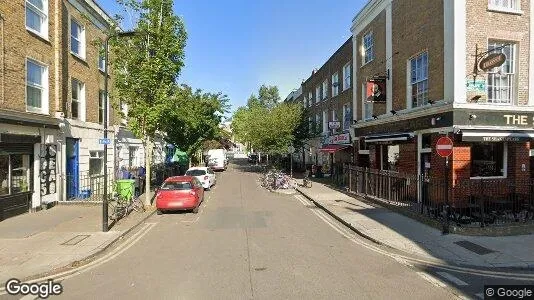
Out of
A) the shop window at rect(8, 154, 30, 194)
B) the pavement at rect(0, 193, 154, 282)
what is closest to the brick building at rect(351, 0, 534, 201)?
the pavement at rect(0, 193, 154, 282)

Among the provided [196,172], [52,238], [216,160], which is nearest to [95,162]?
[196,172]

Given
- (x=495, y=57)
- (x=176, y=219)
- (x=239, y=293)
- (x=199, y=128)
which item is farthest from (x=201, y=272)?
(x=199, y=128)

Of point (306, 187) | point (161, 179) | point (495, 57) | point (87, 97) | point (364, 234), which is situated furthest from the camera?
point (161, 179)

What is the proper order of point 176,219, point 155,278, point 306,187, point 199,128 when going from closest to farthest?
point 155,278 < point 176,219 < point 306,187 < point 199,128

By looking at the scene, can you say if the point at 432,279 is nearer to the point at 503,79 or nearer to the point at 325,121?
the point at 503,79

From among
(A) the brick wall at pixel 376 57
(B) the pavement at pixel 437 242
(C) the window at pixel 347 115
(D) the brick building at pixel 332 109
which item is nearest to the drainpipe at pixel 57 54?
(B) the pavement at pixel 437 242

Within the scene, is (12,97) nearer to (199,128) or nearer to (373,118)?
(373,118)

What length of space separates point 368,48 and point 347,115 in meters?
7.58

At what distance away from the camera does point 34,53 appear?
15.2 meters

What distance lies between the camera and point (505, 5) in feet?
49.2

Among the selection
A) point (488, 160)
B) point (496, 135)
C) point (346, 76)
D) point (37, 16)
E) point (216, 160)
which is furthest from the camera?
point (216, 160)

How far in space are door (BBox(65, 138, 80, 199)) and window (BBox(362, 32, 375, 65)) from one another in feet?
53.3

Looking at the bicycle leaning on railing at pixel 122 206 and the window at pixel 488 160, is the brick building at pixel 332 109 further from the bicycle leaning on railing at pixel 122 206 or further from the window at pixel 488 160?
the bicycle leaning on railing at pixel 122 206

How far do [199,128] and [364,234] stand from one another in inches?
917
